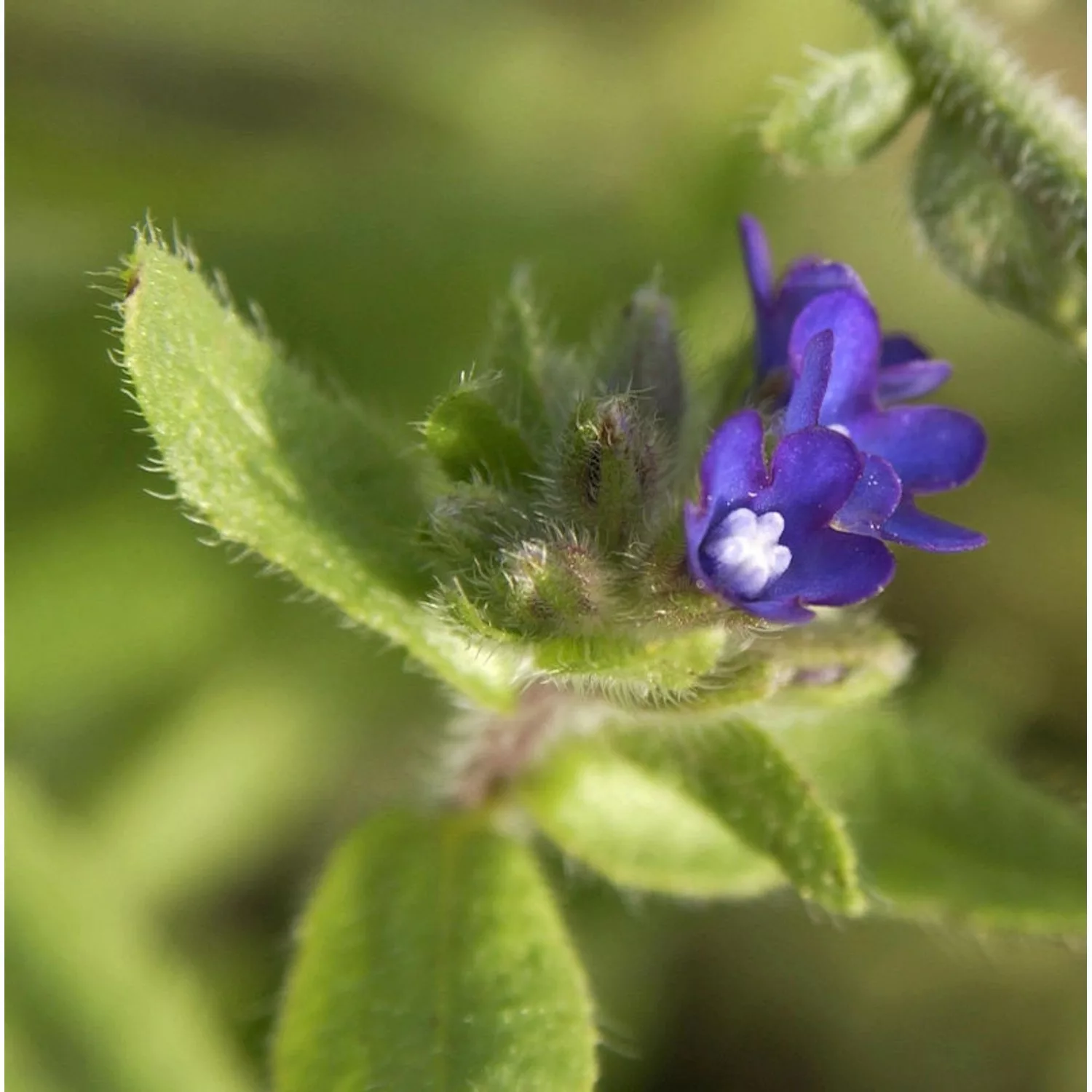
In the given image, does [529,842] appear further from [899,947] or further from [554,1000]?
[899,947]

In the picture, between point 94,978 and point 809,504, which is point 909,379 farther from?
point 94,978

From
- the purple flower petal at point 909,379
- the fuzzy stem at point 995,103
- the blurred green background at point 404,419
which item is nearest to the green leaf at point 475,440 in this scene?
the purple flower petal at point 909,379

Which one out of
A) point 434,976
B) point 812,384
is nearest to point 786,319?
point 812,384

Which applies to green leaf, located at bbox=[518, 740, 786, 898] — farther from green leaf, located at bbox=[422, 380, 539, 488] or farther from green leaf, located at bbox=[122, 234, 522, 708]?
green leaf, located at bbox=[422, 380, 539, 488]

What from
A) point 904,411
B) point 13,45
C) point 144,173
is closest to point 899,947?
point 904,411

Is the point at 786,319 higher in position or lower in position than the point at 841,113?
lower

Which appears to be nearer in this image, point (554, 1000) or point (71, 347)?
point (554, 1000)

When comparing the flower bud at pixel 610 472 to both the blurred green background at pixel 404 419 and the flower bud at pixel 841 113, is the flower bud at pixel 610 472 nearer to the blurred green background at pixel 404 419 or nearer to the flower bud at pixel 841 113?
the flower bud at pixel 841 113

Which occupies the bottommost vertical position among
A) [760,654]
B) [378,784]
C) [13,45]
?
[378,784]
